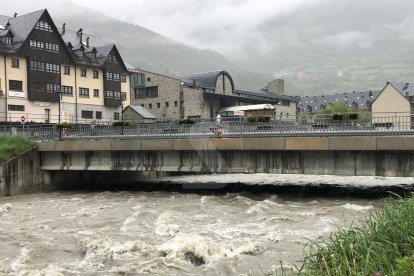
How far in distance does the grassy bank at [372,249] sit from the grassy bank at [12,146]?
26.4 meters

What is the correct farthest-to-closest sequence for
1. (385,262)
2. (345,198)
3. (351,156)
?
1. (345,198)
2. (351,156)
3. (385,262)

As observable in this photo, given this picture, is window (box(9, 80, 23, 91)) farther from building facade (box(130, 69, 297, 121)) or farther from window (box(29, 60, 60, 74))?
building facade (box(130, 69, 297, 121))

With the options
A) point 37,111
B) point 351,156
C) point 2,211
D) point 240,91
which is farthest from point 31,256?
point 240,91

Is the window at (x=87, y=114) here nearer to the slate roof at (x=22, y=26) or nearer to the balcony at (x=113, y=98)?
the balcony at (x=113, y=98)

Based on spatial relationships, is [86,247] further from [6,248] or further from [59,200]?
[59,200]

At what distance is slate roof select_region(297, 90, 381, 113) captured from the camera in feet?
446

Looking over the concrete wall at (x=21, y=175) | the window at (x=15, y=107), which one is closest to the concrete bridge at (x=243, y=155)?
the concrete wall at (x=21, y=175)

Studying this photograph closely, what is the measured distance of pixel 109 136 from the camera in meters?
31.8

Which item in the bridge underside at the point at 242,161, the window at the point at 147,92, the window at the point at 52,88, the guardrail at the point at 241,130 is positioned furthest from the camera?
the window at the point at 147,92

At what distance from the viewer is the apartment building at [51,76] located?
5378 centimetres

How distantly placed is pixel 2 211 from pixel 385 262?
69.7 feet

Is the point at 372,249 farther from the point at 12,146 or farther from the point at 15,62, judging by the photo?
the point at 15,62

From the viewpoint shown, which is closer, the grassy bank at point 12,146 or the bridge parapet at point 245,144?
the bridge parapet at point 245,144

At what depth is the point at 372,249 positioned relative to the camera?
7031mm
